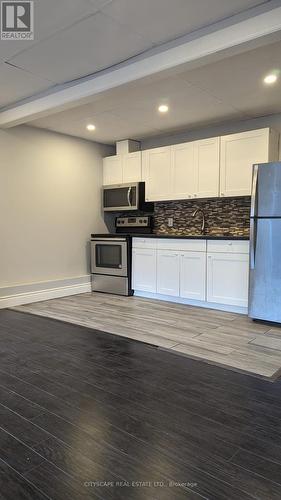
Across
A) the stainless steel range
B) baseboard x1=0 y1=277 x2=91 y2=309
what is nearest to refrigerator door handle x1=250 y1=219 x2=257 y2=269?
the stainless steel range

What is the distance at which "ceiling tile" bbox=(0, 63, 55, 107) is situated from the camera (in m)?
2.99

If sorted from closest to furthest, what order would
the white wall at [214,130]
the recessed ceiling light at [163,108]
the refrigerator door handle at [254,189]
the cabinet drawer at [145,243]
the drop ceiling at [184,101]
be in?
the drop ceiling at [184,101] → the refrigerator door handle at [254,189] → the recessed ceiling light at [163,108] → the white wall at [214,130] → the cabinet drawer at [145,243]

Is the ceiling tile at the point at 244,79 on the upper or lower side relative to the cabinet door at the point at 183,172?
upper

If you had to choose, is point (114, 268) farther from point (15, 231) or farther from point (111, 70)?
point (111, 70)

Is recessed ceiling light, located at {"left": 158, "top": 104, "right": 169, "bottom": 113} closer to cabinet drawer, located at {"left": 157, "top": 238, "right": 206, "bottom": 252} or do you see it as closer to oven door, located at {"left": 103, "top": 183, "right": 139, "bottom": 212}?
oven door, located at {"left": 103, "top": 183, "right": 139, "bottom": 212}

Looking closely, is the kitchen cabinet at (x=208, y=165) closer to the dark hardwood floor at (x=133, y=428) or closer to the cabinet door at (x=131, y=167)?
the cabinet door at (x=131, y=167)

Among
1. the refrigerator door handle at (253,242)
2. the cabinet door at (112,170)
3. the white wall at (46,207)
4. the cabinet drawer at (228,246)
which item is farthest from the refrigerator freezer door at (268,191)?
the white wall at (46,207)

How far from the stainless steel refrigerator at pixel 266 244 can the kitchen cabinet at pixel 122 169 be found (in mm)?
2045

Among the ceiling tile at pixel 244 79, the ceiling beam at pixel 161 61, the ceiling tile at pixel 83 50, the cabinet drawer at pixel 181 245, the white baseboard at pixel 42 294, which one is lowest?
the white baseboard at pixel 42 294

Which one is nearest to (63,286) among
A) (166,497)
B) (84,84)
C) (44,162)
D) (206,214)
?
(44,162)

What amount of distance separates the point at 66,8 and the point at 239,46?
3.73ft

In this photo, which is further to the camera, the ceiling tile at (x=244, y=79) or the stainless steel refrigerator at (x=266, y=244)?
the stainless steel refrigerator at (x=266, y=244)

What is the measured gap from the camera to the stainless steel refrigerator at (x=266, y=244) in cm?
340

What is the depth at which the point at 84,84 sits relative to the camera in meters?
3.13
